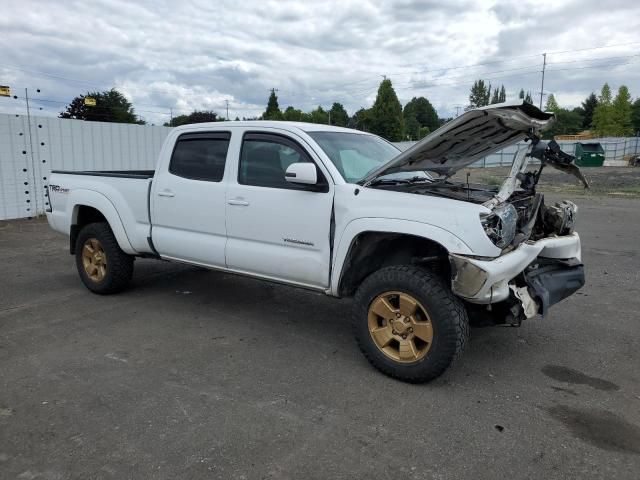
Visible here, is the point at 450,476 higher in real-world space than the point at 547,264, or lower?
lower

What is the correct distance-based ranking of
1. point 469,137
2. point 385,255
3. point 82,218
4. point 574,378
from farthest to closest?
point 82,218 < point 385,255 < point 469,137 < point 574,378

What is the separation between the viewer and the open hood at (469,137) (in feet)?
11.7

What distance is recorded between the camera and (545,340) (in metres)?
4.67

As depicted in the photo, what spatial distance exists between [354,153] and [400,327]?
1733 millimetres

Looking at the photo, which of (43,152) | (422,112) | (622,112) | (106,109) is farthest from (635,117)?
(43,152)

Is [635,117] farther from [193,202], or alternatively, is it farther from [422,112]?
[193,202]

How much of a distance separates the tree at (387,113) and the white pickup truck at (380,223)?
51.6m

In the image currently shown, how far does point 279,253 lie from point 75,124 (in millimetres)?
10253

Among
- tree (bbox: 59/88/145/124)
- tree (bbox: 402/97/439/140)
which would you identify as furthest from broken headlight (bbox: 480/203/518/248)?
tree (bbox: 402/97/439/140)

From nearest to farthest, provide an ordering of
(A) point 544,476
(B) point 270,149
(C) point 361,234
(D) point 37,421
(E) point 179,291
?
1. (A) point 544,476
2. (D) point 37,421
3. (C) point 361,234
4. (B) point 270,149
5. (E) point 179,291

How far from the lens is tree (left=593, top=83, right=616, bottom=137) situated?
7381 centimetres

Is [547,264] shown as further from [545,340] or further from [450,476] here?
[450,476]

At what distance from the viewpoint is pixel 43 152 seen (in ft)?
39.0

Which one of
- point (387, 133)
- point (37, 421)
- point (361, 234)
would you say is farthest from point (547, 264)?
point (387, 133)
